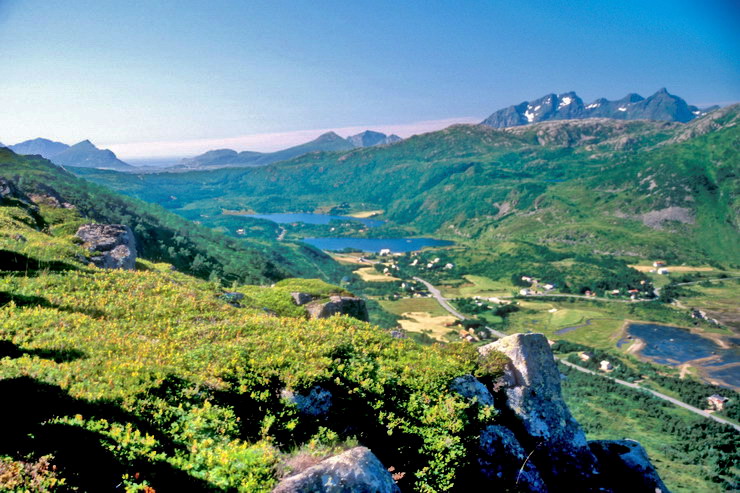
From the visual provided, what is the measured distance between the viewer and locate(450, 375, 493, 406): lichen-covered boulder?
509 inches

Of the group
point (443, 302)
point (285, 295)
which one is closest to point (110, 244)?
point (285, 295)

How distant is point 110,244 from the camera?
88.9 ft

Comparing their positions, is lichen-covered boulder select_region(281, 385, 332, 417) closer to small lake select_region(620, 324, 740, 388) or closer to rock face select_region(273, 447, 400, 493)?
rock face select_region(273, 447, 400, 493)

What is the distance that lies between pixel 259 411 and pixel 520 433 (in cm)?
962

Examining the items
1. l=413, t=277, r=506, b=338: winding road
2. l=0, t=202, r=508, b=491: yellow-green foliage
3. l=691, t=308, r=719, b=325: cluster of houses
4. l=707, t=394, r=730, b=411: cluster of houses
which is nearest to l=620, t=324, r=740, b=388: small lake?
l=707, t=394, r=730, b=411: cluster of houses

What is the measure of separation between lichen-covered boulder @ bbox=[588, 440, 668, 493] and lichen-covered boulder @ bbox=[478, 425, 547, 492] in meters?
4.67

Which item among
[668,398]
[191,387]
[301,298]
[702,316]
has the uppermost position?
[191,387]

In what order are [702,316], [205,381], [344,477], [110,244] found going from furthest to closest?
[702,316]
[110,244]
[205,381]
[344,477]

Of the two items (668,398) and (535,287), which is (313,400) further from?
(535,287)

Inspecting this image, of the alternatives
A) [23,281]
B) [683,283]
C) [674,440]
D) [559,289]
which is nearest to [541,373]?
[23,281]

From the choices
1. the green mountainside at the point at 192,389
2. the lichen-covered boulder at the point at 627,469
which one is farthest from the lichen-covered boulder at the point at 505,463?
the lichen-covered boulder at the point at 627,469

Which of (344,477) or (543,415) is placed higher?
(344,477)

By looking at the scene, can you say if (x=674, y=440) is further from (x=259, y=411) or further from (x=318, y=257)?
(x=318, y=257)

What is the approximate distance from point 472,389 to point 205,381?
8.32 metres
